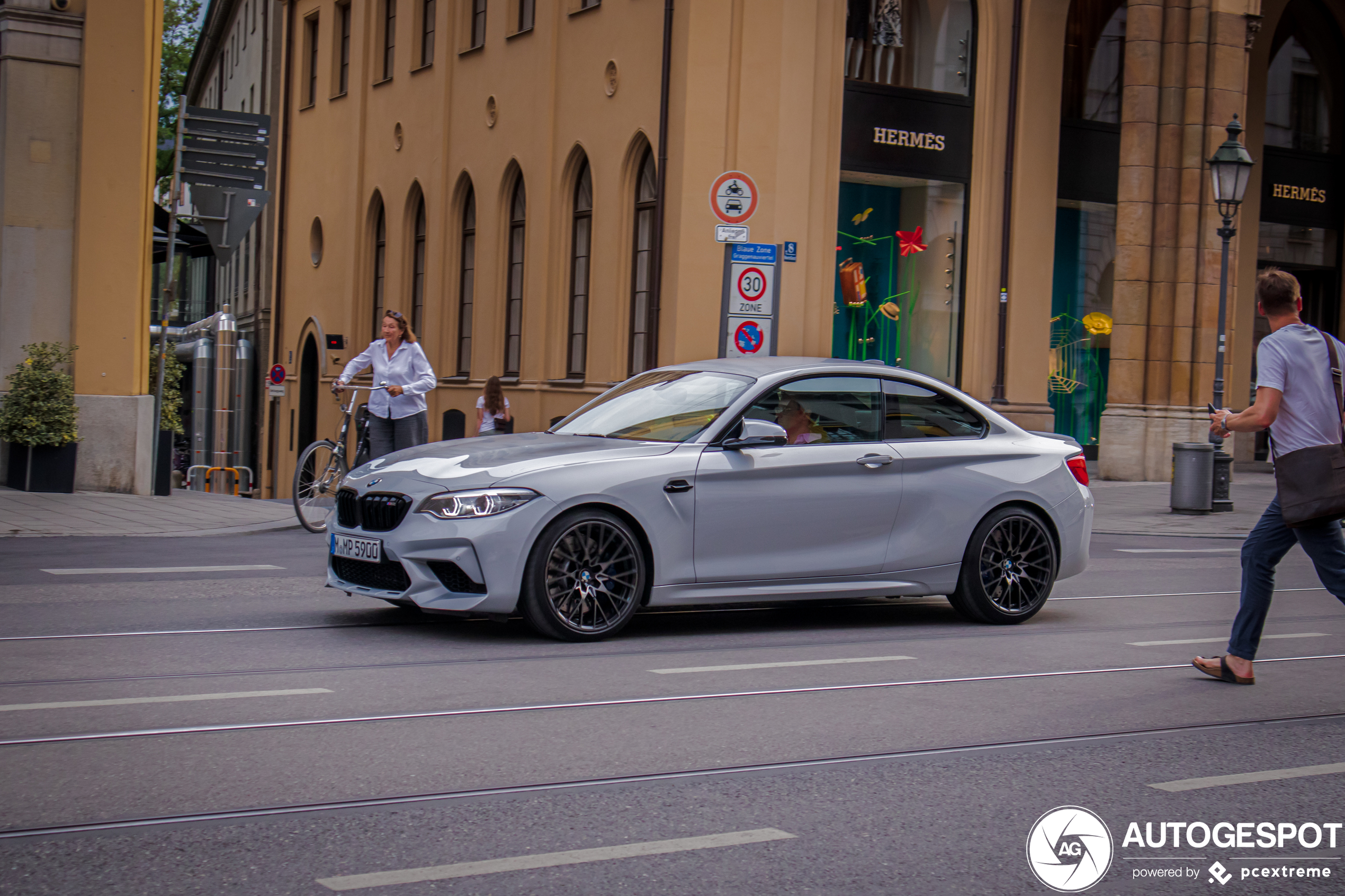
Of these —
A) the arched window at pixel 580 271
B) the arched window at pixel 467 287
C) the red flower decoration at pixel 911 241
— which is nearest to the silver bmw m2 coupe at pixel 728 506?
the red flower decoration at pixel 911 241

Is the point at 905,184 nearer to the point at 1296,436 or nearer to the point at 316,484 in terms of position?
the point at 316,484

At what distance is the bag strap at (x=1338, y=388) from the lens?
7164mm

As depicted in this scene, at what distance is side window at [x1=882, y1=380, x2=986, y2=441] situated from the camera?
9.54m

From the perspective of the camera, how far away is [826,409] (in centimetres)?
934

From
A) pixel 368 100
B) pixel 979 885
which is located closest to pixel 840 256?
pixel 368 100

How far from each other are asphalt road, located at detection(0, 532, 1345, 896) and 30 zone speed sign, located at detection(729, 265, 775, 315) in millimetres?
6761

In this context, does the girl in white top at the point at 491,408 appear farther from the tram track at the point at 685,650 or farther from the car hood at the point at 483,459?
the tram track at the point at 685,650

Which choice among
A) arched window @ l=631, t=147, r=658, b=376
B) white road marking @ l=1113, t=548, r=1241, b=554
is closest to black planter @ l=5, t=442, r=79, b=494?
arched window @ l=631, t=147, r=658, b=376

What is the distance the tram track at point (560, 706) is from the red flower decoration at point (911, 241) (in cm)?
1662

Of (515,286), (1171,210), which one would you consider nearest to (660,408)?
(1171,210)

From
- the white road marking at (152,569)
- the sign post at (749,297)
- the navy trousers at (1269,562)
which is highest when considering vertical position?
the sign post at (749,297)

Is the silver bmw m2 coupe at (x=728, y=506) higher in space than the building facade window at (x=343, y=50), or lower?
lower

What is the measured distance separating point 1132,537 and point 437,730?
12853mm

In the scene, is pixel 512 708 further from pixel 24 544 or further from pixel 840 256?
pixel 840 256
